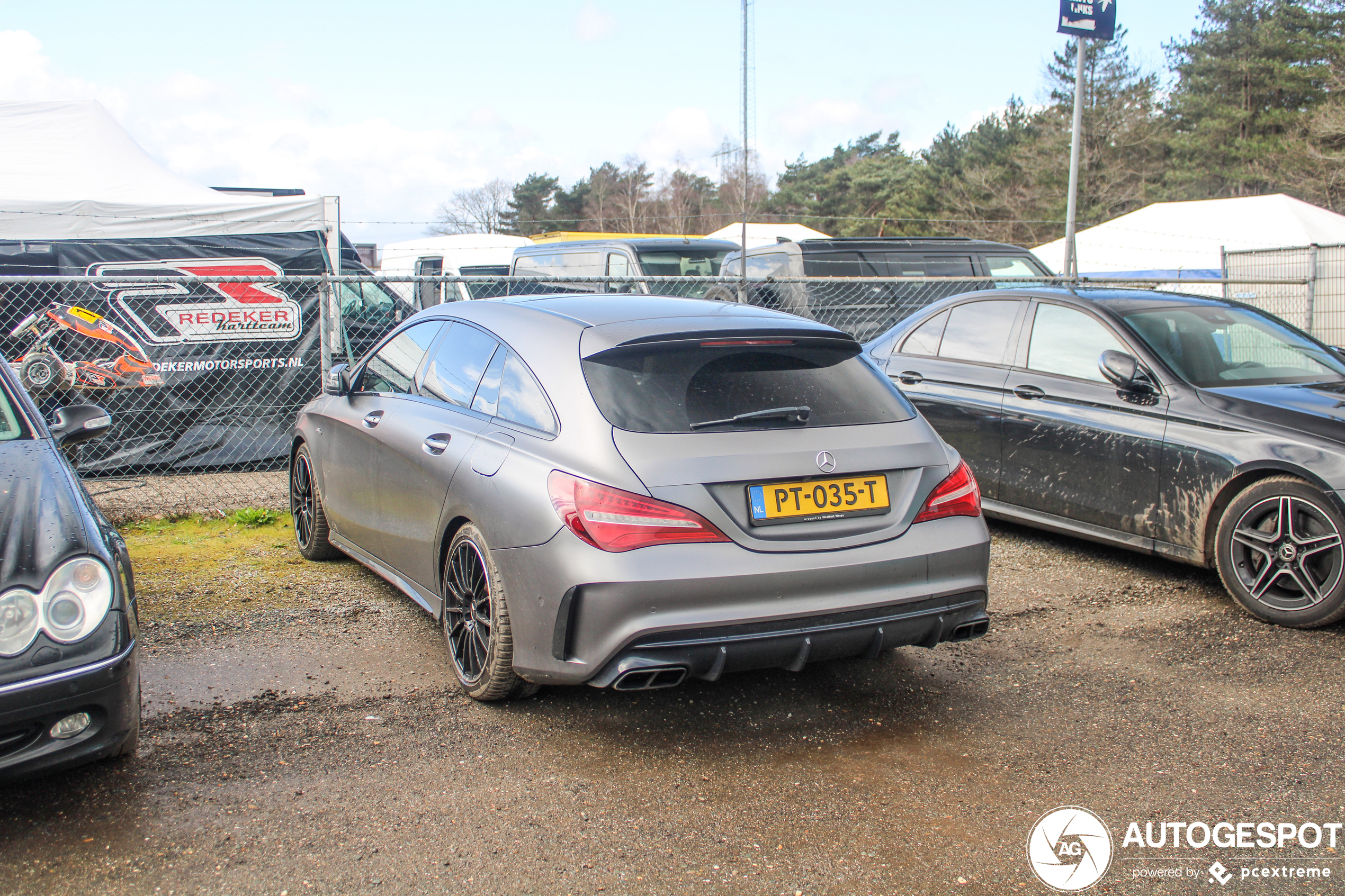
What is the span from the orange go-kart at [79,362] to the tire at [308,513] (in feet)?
10.3

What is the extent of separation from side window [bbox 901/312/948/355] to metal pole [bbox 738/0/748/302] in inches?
84.3

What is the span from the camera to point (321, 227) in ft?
31.9

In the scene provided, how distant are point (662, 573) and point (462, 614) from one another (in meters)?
1.06

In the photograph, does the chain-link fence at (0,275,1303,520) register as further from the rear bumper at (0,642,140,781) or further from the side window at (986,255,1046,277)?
the rear bumper at (0,642,140,781)

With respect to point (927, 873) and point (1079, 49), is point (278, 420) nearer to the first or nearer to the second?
point (927, 873)

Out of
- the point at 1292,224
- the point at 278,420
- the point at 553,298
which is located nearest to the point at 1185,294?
the point at 553,298

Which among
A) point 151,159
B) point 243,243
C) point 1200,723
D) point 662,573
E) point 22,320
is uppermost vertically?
point 151,159

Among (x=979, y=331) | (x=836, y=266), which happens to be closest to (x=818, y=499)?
(x=979, y=331)

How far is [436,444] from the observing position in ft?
12.8

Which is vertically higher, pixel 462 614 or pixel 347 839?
pixel 462 614

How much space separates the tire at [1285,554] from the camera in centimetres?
429

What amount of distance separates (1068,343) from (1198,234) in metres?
23.0

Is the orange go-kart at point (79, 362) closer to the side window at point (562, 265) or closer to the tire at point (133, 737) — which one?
the side window at point (562, 265)

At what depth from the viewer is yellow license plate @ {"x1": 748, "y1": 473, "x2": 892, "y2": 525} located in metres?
3.16
